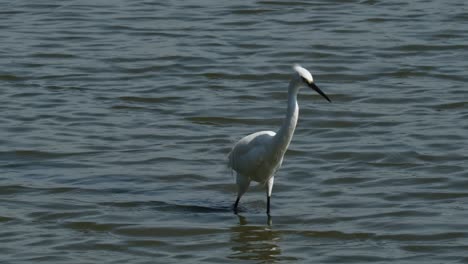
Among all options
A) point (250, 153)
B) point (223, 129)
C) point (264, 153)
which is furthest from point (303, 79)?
point (223, 129)

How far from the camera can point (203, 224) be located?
29.0ft

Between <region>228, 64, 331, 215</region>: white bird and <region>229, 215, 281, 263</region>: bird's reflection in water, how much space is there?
0.30m

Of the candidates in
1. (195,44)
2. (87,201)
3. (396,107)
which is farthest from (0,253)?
(195,44)

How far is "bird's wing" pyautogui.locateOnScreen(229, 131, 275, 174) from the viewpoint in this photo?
29.6 ft

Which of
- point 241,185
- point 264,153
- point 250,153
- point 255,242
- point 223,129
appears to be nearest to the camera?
point 255,242

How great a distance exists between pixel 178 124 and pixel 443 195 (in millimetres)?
3126

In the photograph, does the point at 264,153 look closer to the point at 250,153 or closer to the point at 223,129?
the point at 250,153

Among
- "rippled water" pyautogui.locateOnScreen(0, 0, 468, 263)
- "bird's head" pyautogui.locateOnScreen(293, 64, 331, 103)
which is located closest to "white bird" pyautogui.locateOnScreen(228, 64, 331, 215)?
"bird's head" pyautogui.locateOnScreen(293, 64, 331, 103)

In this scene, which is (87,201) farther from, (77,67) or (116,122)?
(77,67)

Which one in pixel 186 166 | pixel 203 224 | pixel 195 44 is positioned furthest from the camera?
pixel 195 44

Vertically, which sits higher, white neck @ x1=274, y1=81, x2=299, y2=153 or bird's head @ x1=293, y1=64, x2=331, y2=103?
bird's head @ x1=293, y1=64, x2=331, y2=103

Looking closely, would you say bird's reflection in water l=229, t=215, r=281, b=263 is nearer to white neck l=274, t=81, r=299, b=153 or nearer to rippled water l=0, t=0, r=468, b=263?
rippled water l=0, t=0, r=468, b=263

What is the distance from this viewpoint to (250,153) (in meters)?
9.09

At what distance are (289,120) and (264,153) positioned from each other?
417 mm
